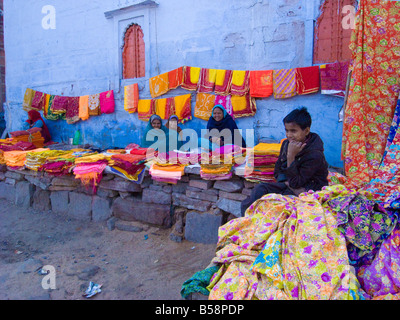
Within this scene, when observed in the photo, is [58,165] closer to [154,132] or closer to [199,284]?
[154,132]

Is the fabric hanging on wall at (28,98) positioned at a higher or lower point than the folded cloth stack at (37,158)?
higher

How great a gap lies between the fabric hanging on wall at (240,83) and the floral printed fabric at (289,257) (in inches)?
137

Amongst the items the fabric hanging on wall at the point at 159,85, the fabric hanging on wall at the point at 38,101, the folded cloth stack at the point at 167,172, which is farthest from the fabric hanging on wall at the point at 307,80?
the fabric hanging on wall at the point at 38,101

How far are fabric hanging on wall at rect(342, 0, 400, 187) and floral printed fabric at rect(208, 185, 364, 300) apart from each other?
1.10m

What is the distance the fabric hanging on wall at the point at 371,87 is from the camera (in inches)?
114

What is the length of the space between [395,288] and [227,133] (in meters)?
3.57

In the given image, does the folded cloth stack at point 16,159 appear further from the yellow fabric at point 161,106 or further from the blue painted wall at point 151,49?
the yellow fabric at point 161,106

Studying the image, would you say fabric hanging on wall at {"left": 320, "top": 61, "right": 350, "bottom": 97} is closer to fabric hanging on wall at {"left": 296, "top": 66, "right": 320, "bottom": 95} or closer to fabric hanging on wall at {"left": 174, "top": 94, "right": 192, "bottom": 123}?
fabric hanging on wall at {"left": 296, "top": 66, "right": 320, "bottom": 95}

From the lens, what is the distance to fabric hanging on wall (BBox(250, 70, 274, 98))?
16.8 ft

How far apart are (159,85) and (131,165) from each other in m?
2.66
